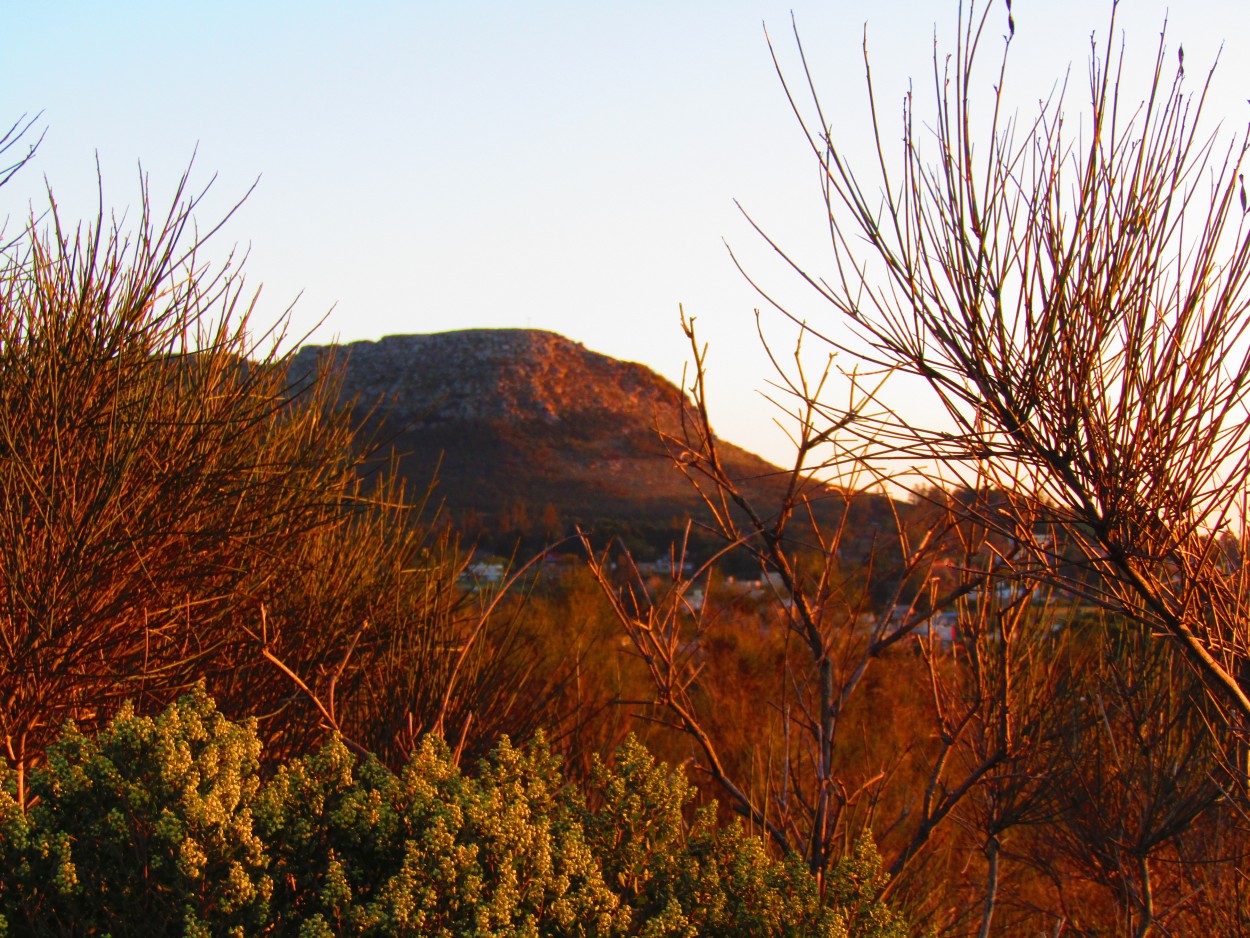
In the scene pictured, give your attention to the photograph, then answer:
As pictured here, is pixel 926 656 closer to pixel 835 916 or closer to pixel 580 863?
pixel 835 916

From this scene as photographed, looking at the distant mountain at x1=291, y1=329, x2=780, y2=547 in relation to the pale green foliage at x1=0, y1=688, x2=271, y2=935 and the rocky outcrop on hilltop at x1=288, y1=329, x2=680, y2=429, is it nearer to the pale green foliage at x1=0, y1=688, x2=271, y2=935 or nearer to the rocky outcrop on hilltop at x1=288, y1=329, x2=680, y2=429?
the rocky outcrop on hilltop at x1=288, y1=329, x2=680, y2=429

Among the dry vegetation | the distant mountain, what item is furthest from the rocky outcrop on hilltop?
the dry vegetation

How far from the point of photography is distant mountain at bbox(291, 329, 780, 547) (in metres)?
34.3

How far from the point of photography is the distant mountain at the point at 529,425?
3431 centimetres

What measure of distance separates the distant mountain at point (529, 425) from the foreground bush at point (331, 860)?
25.3 metres

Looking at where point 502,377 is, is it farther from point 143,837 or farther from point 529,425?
point 143,837

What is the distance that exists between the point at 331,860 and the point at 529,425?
1532 inches

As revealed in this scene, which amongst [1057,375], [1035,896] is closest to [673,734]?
[1035,896]

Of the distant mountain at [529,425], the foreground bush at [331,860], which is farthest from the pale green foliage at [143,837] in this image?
the distant mountain at [529,425]

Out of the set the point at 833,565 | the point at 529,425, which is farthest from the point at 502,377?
the point at 833,565

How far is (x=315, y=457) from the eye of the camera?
5289mm

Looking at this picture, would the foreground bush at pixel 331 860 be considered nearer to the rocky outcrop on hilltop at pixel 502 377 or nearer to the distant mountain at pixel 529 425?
the distant mountain at pixel 529 425

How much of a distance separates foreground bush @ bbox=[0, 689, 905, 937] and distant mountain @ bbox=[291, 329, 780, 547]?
2526cm

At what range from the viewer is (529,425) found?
137ft
